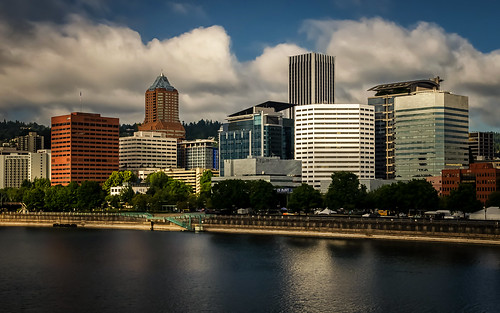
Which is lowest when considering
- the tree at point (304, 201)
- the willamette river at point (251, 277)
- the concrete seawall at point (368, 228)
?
the willamette river at point (251, 277)

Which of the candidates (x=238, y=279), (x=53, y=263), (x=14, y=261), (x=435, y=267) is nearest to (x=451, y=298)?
(x=435, y=267)

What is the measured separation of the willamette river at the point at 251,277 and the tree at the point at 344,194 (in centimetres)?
4965

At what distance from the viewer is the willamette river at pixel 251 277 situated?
7969 centimetres

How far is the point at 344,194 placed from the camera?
631 feet

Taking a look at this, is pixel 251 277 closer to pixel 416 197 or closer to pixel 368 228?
pixel 368 228

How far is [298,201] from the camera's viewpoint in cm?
19625

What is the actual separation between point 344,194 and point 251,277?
98.2m

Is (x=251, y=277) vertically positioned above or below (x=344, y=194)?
below

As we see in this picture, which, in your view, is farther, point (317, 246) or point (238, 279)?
point (317, 246)

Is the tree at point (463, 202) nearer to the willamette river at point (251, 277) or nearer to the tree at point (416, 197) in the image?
the tree at point (416, 197)

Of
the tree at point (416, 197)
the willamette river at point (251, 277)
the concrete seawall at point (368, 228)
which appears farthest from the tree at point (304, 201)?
the willamette river at point (251, 277)

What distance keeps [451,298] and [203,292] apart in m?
30.0

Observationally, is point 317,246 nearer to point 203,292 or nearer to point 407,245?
point 407,245

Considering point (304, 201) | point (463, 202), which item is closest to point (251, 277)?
point (463, 202)
